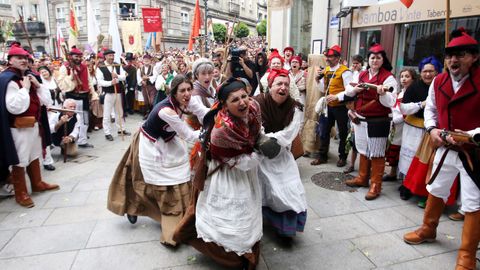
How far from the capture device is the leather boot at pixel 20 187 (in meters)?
4.52

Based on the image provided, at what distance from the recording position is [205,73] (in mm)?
4328

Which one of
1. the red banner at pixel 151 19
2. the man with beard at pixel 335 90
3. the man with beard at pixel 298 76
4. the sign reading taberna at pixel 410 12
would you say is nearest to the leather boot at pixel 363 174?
the man with beard at pixel 335 90

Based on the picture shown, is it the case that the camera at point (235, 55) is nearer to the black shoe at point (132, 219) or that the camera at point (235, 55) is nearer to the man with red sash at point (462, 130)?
the black shoe at point (132, 219)

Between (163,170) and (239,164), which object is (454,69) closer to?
(239,164)

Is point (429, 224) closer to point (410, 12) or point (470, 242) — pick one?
point (470, 242)

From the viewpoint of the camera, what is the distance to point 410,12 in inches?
283

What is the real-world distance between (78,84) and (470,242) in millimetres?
7304

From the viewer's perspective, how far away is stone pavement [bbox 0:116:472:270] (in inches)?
125

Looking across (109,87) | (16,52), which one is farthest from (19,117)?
(109,87)

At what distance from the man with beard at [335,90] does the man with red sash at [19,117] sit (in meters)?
4.18

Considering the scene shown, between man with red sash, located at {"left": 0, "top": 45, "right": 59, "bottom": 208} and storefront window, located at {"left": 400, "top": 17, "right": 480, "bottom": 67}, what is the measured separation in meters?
7.07

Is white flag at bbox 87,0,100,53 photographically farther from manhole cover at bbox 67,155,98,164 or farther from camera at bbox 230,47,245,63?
camera at bbox 230,47,245,63

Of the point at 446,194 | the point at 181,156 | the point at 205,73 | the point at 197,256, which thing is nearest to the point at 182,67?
the point at 205,73

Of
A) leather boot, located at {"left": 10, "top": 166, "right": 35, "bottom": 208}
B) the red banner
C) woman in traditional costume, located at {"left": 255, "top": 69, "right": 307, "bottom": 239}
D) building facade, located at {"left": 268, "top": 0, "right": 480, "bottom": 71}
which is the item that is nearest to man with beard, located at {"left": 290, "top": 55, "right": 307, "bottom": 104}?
building facade, located at {"left": 268, "top": 0, "right": 480, "bottom": 71}
